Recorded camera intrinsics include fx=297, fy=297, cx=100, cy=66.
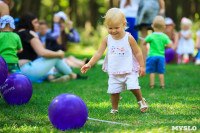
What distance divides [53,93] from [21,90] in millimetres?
1333

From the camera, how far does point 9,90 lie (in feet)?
16.0

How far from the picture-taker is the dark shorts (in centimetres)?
683

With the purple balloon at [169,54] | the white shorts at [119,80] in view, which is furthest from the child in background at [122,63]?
the purple balloon at [169,54]

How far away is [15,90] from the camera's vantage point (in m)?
4.88

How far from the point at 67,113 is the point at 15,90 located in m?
1.78

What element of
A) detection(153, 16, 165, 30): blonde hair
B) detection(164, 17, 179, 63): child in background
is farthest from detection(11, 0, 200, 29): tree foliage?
detection(164, 17, 179, 63): child in background

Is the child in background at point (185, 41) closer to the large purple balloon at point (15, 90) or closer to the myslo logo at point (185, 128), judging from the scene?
the large purple balloon at point (15, 90)

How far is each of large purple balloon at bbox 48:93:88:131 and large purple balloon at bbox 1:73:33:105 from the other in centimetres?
158

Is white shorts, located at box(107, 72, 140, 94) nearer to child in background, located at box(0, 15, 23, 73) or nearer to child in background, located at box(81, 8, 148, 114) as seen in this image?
child in background, located at box(81, 8, 148, 114)

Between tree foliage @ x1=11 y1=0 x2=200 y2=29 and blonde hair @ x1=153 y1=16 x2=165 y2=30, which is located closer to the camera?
blonde hair @ x1=153 y1=16 x2=165 y2=30

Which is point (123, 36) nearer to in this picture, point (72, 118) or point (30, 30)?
point (72, 118)

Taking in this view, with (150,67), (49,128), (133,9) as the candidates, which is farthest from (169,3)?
(49,128)

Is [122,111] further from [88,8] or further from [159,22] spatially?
[88,8]

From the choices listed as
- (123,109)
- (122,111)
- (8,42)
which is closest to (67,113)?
(122,111)
